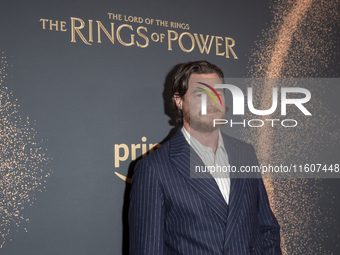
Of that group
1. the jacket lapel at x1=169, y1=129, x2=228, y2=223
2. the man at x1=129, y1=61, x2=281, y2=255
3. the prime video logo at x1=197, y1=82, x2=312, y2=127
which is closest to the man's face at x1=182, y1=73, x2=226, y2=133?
the man at x1=129, y1=61, x2=281, y2=255

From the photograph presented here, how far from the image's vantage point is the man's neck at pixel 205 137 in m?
1.36

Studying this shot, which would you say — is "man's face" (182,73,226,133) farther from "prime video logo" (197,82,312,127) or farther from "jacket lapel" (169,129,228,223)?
"prime video logo" (197,82,312,127)

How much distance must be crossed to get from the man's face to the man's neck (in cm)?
2

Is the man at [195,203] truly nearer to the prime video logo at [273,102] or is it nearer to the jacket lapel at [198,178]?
the jacket lapel at [198,178]

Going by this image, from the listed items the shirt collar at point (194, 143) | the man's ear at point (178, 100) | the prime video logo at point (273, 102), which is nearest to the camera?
the shirt collar at point (194, 143)

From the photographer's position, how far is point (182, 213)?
1136 millimetres

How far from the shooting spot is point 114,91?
1509 mm

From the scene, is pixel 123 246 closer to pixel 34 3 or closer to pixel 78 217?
pixel 78 217

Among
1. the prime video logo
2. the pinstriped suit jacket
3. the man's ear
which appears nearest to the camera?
the pinstriped suit jacket

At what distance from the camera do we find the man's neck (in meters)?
1.36

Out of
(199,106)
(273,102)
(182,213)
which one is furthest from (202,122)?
(273,102)

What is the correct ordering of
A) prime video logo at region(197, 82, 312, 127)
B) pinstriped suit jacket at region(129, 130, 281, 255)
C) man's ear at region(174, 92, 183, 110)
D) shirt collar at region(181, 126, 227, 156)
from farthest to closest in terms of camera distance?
1. prime video logo at region(197, 82, 312, 127)
2. man's ear at region(174, 92, 183, 110)
3. shirt collar at region(181, 126, 227, 156)
4. pinstriped suit jacket at region(129, 130, 281, 255)

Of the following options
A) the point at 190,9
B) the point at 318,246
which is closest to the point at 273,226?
the point at 318,246

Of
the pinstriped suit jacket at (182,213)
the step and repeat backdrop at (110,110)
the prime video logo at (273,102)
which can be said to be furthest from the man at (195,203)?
the prime video logo at (273,102)
